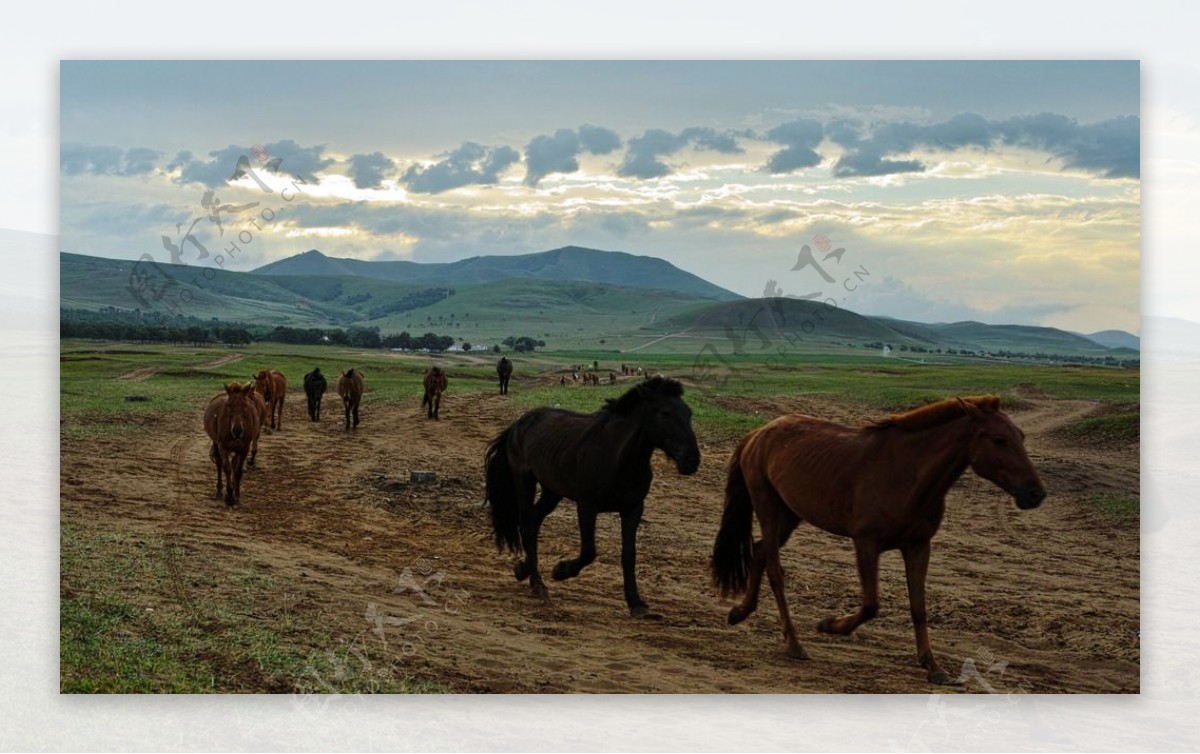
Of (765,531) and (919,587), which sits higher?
(765,531)

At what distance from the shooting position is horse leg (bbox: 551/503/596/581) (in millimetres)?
7387

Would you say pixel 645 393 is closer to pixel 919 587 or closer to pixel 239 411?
pixel 919 587

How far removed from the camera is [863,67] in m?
8.20

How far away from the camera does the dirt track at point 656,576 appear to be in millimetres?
7168

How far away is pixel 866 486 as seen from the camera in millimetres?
6621

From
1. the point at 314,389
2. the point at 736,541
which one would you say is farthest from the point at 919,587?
the point at 314,389

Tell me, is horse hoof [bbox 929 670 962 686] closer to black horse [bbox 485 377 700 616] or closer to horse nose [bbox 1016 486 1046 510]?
horse nose [bbox 1016 486 1046 510]

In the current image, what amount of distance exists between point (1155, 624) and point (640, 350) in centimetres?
485

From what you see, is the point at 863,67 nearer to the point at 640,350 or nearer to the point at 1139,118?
the point at 1139,118

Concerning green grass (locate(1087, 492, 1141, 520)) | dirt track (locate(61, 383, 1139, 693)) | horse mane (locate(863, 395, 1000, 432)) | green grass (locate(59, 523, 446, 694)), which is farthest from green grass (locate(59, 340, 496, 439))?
green grass (locate(1087, 492, 1141, 520))

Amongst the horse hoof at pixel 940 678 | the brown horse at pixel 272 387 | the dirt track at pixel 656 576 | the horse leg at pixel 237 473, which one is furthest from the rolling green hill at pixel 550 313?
the horse hoof at pixel 940 678

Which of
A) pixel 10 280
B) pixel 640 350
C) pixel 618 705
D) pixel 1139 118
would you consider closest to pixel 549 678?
pixel 618 705

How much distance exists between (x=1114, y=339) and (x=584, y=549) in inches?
177

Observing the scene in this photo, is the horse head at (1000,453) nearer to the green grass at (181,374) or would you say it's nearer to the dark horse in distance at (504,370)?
the green grass at (181,374)
